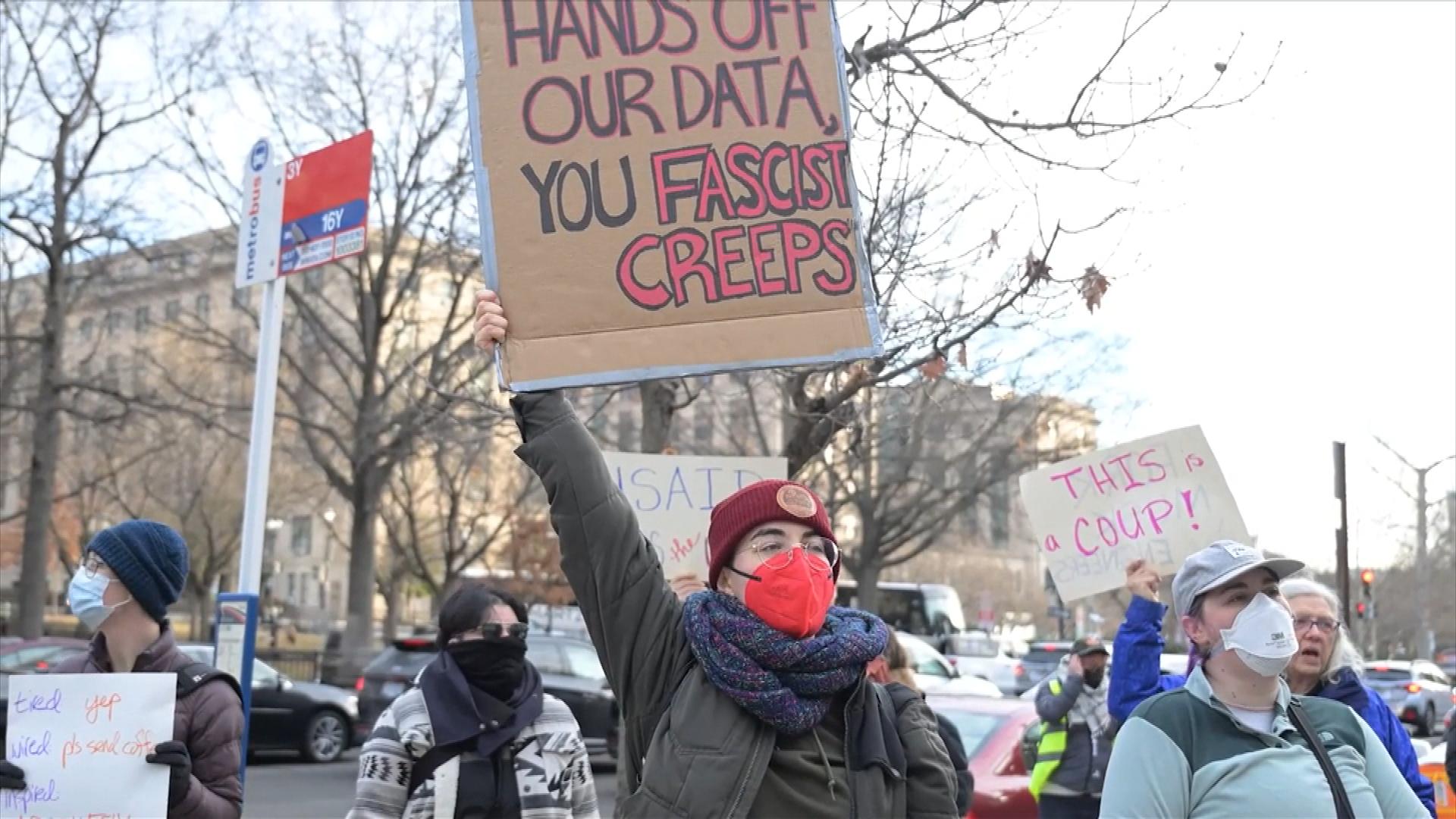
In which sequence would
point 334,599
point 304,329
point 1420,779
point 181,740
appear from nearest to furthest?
point 181,740 → point 1420,779 → point 304,329 → point 334,599

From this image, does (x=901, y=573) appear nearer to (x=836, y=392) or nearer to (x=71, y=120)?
(x=71, y=120)

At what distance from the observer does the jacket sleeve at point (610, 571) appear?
2686mm

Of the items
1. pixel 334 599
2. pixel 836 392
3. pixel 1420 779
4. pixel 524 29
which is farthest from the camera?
pixel 334 599

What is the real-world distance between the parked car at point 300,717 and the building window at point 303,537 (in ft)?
→ 191

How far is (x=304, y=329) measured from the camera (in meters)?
28.8

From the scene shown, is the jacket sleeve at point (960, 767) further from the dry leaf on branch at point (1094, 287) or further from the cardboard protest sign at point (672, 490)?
the dry leaf on branch at point (1094, 287)

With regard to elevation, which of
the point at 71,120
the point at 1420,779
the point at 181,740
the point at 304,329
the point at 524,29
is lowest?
the point at 1420,779

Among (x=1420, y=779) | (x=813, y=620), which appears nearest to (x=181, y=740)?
(x=813, y=620)

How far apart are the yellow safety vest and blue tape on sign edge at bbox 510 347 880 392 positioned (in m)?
4.99

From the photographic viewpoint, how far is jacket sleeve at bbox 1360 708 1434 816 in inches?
119

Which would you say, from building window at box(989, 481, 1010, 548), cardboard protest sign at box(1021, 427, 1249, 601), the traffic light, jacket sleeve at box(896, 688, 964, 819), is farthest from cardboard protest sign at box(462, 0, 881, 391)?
the traffic light

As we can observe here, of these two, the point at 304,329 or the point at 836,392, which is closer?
the point at 836,392

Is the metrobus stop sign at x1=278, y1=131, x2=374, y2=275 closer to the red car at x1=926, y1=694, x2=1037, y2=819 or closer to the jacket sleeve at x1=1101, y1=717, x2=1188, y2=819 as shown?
the red car at x1=926, y1=694, x2=1037, y2=819

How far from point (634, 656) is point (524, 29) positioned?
136 cm
